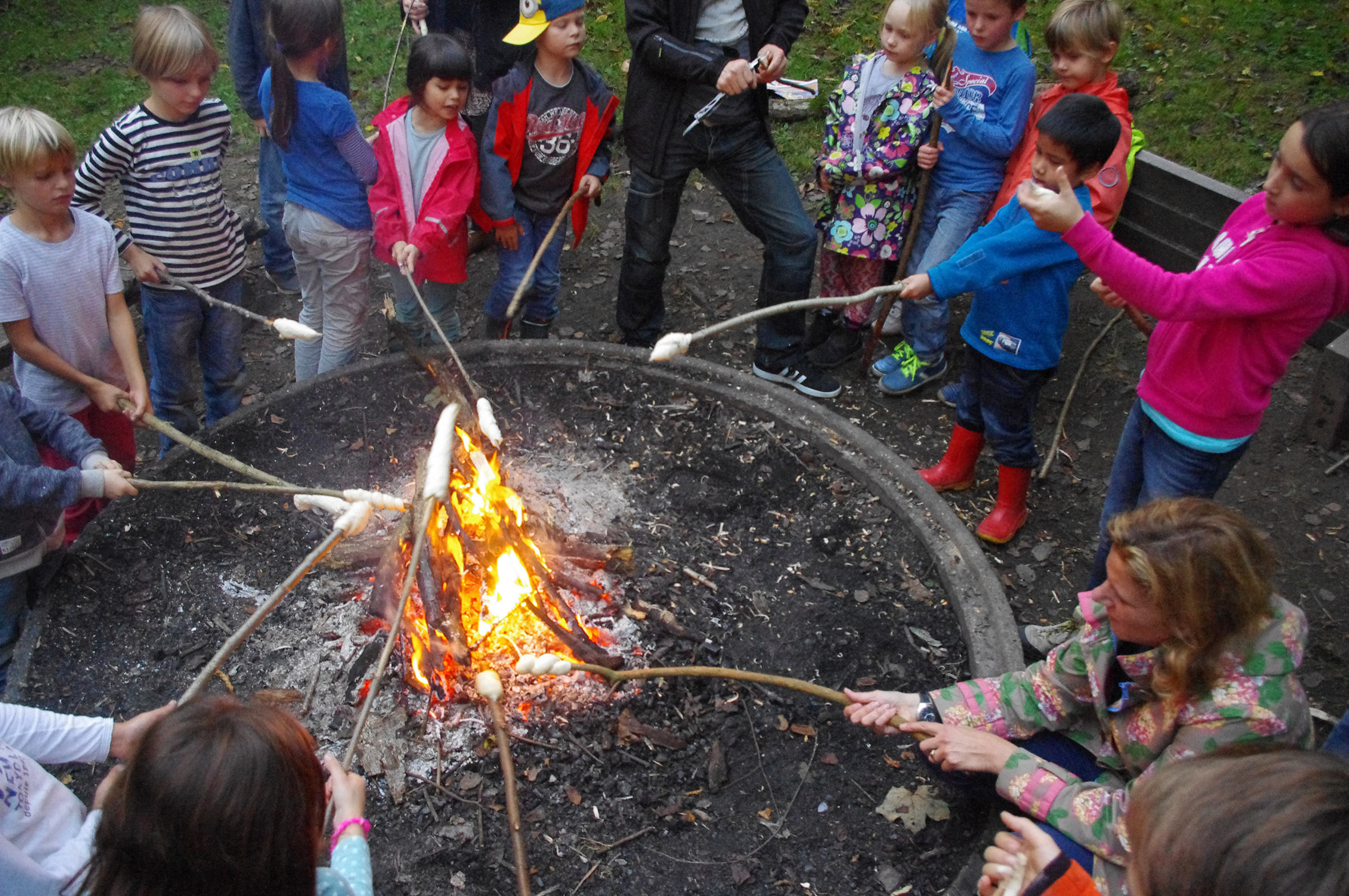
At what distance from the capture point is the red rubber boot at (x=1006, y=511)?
4.23 m

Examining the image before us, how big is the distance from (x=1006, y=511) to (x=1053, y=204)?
5.89ft

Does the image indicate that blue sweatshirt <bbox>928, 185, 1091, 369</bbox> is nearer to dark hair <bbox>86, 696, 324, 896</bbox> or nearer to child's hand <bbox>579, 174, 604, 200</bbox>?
child's hand <bbox>579, 174, 604, 200</bbox>

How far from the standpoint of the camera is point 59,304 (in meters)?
3.55

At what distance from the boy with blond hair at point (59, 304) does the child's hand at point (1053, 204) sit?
3.30 meters

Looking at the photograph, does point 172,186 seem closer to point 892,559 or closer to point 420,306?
point 420,306

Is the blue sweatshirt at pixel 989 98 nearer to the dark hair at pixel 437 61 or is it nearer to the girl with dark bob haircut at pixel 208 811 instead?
the dark hair at pixel 437 61

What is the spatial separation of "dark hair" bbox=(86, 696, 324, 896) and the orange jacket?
3.23 m

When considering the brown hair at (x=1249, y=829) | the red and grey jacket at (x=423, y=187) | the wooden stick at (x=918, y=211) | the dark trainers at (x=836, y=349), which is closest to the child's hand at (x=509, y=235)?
the red and grey jacket at (x=423, y=187)

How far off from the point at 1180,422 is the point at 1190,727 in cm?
122

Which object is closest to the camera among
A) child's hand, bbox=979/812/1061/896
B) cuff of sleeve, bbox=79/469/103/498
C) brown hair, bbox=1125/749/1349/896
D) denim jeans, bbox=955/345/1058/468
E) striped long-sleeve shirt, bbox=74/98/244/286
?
brown hair, bbox=1125/749/1349/896

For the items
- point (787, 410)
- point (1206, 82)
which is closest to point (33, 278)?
point (787, 410)

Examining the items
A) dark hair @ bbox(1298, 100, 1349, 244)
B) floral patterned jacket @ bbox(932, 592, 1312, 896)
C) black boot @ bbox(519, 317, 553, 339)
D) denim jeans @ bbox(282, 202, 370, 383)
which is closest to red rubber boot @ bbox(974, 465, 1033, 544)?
floral patterned jacket @ bbox(932, 592, 1312, 896)

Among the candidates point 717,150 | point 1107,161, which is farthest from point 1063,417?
point 717,150

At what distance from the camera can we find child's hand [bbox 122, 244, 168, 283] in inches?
151
